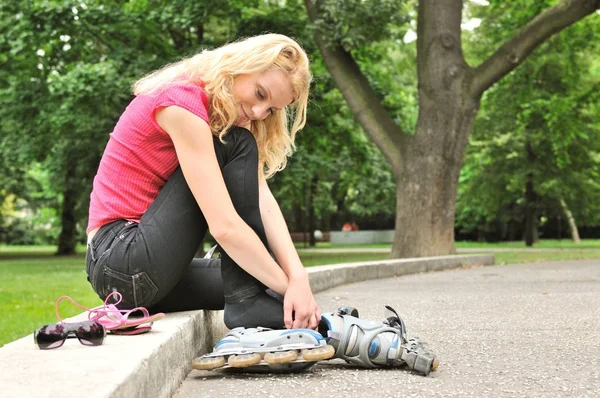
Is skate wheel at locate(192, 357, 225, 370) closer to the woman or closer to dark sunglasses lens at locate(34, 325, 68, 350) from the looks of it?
the woman

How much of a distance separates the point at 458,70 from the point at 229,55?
1068cm

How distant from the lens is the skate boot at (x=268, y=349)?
10.8 ft

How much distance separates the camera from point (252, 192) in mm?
3580

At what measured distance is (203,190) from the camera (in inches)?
135

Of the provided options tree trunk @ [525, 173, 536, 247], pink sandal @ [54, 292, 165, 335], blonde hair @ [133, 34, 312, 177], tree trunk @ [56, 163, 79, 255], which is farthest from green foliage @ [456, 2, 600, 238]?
pink sandal @ [54, 292, 165, 335]

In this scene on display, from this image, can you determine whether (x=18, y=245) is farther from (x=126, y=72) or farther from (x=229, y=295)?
(x=229, y=295)

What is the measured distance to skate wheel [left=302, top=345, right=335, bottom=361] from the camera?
10.7 feet

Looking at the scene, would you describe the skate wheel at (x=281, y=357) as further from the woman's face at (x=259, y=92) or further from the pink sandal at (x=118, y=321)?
the woman's face at (x=259, y=92)

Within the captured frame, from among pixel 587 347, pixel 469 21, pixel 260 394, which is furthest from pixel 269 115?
pixel 469 21

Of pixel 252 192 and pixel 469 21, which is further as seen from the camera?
pixel 469 21

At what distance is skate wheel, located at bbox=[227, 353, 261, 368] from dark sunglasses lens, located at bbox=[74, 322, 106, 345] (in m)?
0.57

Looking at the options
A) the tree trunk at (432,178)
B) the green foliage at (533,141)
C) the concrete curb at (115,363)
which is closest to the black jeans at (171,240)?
the concrete curb at (115,363)

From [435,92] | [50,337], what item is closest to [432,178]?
[435,92]

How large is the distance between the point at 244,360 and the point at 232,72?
1.21 metres
